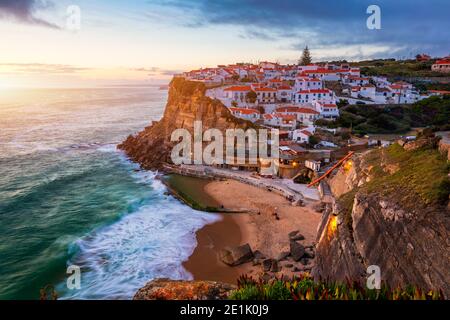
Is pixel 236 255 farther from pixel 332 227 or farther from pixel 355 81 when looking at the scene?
pixel 355 81

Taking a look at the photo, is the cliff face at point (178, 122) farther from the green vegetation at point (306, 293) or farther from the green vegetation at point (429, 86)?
the green vegetation at point (429, 86)

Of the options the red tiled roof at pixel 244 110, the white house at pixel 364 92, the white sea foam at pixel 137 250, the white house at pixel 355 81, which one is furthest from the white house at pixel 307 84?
the white sea foam at pixel 137 250

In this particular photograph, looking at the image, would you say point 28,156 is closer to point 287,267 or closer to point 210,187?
point 210,187

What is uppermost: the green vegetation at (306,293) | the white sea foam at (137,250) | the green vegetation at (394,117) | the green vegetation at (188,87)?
the green vegetation at (188,87)

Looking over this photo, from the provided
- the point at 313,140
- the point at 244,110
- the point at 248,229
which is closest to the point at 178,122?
the point at 244,110

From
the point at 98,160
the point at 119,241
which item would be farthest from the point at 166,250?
the point at 98,160

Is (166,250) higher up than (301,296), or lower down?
lower down
